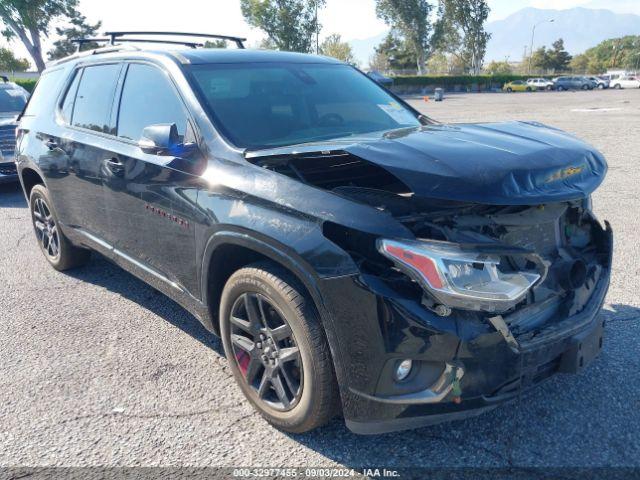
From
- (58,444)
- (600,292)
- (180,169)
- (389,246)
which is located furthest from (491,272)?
(58,444)

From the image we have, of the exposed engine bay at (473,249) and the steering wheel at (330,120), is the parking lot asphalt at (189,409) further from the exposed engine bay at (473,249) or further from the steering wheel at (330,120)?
the steering wheel at (330,120)

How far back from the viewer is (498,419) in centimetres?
283

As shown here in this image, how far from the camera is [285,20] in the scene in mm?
70688

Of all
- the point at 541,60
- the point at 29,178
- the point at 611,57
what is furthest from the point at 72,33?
the point at 611,57

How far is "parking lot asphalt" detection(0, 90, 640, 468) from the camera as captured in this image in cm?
263

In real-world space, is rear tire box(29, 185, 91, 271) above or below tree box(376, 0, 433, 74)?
below

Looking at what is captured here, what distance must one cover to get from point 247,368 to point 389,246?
1178 mm

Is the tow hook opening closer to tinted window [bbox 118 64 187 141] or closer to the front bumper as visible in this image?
the front bumper

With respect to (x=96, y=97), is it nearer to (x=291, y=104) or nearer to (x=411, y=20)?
(x=291, y=104)

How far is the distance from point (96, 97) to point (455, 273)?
10.5 ft

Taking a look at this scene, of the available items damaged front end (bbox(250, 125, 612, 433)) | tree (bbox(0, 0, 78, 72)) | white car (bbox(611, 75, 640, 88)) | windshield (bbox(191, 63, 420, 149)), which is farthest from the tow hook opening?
white car (bbox(611, 75, 640, 88))

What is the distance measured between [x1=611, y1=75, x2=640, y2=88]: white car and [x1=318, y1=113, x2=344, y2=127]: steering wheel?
6296 cm

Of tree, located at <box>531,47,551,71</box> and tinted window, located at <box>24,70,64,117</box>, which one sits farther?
tree, located at <box>531,47,551,71</box>

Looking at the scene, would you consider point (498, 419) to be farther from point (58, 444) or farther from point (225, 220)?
point (58, 444)
